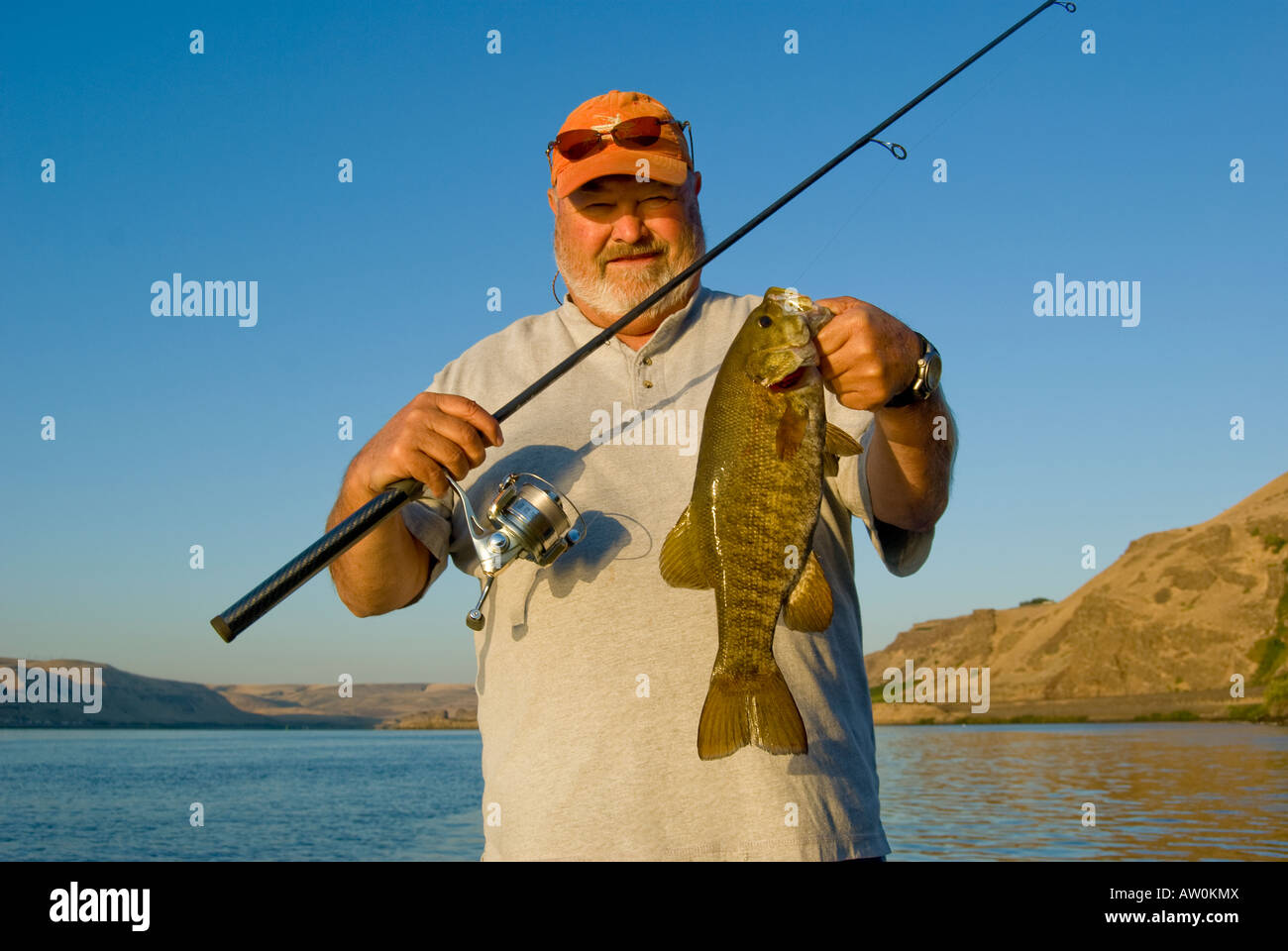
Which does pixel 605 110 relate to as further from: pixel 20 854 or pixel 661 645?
pixel 20 854

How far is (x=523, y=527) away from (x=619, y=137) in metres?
1.78

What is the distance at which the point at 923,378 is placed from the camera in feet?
9.99

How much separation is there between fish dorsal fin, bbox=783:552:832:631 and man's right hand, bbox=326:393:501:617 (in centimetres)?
106

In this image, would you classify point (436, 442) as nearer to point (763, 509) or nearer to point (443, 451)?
point (443, 451)

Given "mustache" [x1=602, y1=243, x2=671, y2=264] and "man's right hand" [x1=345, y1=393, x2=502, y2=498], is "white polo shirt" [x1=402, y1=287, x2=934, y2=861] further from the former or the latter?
"man's right hand" [x1=345, y1=393, x2=502, y2=498]

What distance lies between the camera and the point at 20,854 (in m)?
30.4

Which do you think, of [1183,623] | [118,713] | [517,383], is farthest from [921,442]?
[118,713]

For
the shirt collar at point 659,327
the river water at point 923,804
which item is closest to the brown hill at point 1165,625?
the river water at point 923,804

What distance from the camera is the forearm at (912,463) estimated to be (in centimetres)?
319

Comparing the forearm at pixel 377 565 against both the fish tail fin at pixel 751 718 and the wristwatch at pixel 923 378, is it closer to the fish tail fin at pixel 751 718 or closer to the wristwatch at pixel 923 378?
the fish tail fin at pixel 751 718

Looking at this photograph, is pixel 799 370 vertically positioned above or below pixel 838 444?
above

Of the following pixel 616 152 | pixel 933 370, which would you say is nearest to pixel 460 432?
pixel 933 370

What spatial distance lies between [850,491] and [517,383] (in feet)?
4.62

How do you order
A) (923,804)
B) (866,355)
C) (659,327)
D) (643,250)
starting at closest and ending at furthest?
(866,355) < (659,327) < (643,250) < (923,804)
